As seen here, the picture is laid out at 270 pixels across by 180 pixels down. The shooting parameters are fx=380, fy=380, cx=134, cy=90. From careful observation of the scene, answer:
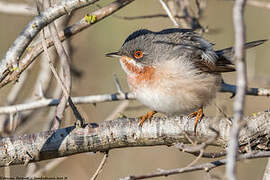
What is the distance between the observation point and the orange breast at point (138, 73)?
13.7 ft

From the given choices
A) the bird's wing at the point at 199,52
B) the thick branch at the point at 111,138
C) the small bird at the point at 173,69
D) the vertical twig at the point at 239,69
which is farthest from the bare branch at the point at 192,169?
the bird's wing at the point at 199,52

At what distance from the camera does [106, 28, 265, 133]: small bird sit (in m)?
4.05

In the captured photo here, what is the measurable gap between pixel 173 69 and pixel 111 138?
115cm

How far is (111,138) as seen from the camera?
345cm

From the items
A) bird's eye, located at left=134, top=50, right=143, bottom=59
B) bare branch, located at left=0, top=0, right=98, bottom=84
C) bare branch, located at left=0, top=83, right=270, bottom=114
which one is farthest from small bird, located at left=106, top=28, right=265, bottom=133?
bare branch, located at left=0, top=0, right=98, bottom=84

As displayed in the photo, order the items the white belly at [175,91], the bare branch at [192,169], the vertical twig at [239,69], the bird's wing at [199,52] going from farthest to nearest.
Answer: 1. the bird's wing at [199,52]
2. the white belly at [175,91]
3. the bare branch at [192,169]
4. the vertical twig at [239,69]

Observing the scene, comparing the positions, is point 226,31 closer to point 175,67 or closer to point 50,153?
point 175,67

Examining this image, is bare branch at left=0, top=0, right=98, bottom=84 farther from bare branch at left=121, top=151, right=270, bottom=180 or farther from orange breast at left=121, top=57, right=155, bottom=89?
bare branch at left=121, top=151, right=270, bottom=180

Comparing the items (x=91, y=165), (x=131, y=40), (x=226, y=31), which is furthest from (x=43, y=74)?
(x=226, y=31)

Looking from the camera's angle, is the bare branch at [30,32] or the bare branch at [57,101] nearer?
the bare branch at [30,32]

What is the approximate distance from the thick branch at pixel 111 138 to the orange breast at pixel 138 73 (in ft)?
2.40

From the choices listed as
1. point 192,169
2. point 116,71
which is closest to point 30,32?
point 192,169

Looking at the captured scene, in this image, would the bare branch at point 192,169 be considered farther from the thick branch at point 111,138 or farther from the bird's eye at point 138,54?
the bird's eye at point 138,54

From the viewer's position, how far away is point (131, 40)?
14.4 feet
